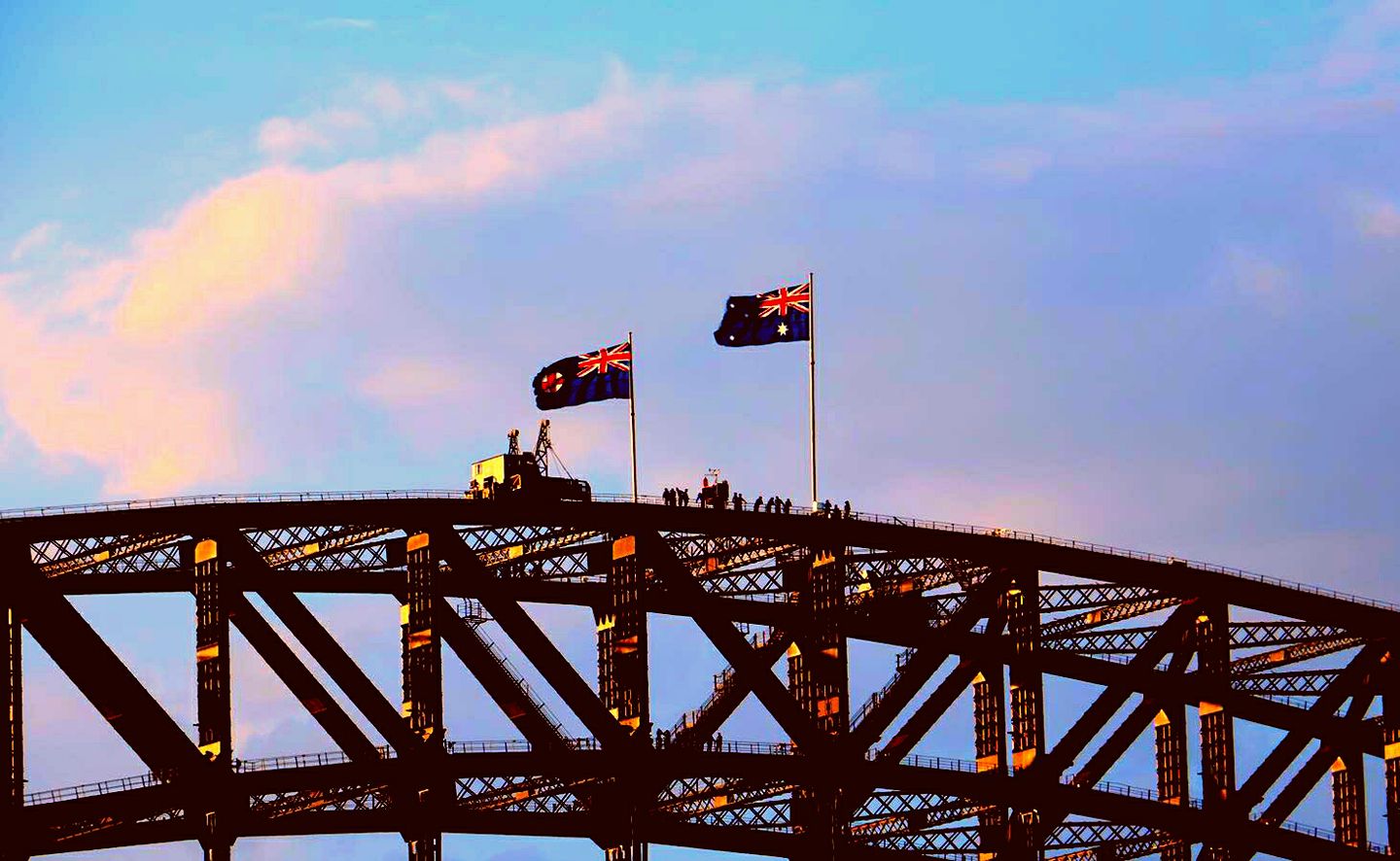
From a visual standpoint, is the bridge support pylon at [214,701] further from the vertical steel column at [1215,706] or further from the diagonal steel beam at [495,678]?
the vertical steel column at [1215,706]

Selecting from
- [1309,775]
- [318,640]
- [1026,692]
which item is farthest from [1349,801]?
[318,640]

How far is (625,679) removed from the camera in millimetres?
138000

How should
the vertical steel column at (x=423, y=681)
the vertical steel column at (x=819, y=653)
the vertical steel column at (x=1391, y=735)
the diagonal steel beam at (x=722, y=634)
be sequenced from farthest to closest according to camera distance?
the vertical steel column at (x=1391, y=735)
the vertical steel column at (x=819, y=653)
the diagonal steel beam at (x=722, y=634)
the vertical steel column at (x=423, y=681)

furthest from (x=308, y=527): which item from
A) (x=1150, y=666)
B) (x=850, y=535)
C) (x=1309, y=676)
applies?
(x=1309, y=676)

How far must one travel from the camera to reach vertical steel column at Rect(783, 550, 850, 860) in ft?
466

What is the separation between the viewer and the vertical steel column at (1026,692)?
14588 centimetres

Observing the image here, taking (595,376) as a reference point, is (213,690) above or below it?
below

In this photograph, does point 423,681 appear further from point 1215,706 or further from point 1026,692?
point 1215,706

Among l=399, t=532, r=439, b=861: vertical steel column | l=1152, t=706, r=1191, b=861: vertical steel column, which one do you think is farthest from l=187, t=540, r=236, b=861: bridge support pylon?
l=1152, t=706, r=1191, b=861: vertical steel column

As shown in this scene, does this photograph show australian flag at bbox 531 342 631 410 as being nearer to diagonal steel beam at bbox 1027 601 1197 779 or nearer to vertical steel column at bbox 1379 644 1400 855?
diagonal steel beam at bbox 1027 601 1197 779

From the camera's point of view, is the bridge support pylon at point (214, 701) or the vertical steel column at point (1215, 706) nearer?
the bridge support pylon at point (214, 701)

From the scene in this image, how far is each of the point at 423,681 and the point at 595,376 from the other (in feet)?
49.6

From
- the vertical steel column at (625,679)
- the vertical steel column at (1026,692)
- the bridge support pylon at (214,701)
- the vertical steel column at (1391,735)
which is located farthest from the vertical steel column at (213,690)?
the vertical steel column at (1391,735)

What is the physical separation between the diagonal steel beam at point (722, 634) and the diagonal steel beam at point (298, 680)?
1296 cm
